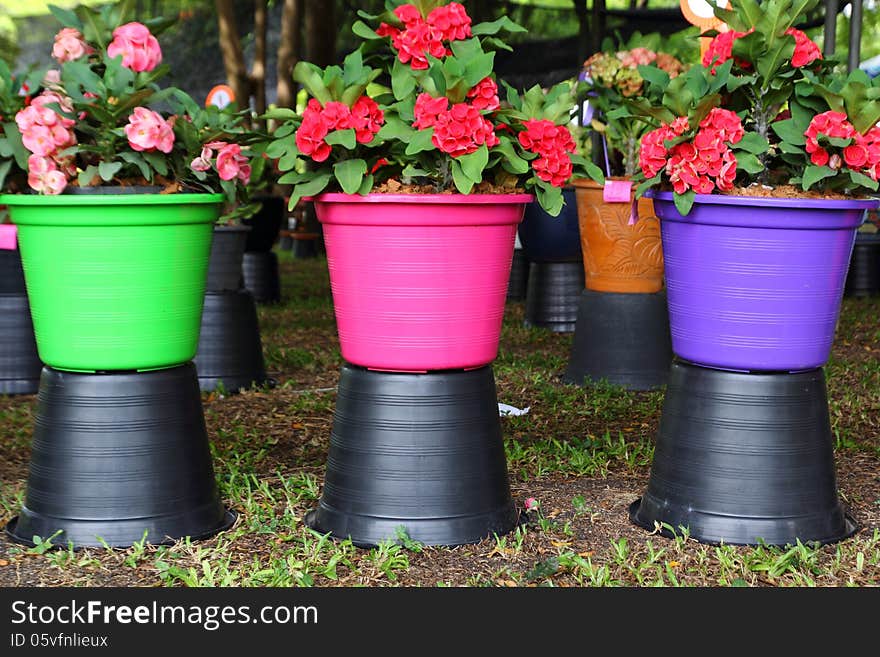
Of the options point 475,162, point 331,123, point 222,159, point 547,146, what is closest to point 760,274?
point 547,146

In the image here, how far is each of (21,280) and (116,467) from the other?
2498mm

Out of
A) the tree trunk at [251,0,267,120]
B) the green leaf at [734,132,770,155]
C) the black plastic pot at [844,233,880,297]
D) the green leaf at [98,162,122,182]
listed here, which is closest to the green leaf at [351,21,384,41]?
the green leaf at [98,162,122,182]

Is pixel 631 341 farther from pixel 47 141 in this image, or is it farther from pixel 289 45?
pixel 289 45

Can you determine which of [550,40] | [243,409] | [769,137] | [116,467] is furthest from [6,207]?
[550,40]

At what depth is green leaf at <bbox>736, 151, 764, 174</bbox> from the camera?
275cm

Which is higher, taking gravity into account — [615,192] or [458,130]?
[458,130]

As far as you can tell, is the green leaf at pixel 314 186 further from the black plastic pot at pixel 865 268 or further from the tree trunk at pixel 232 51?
the tree trunk at pixel 232 51

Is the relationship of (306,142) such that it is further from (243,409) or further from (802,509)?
(243,409)

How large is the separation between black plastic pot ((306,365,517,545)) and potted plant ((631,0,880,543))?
534 mm

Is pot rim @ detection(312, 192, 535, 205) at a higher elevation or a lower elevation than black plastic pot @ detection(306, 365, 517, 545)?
higher

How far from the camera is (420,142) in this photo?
8.84 ft

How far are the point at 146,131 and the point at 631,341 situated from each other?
9.40 feet

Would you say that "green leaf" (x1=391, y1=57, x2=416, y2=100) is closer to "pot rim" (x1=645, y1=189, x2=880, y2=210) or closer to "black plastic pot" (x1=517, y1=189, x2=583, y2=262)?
"pot rim" (x1=645, y1=189, x2=880, y2=210)

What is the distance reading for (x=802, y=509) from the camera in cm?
288
